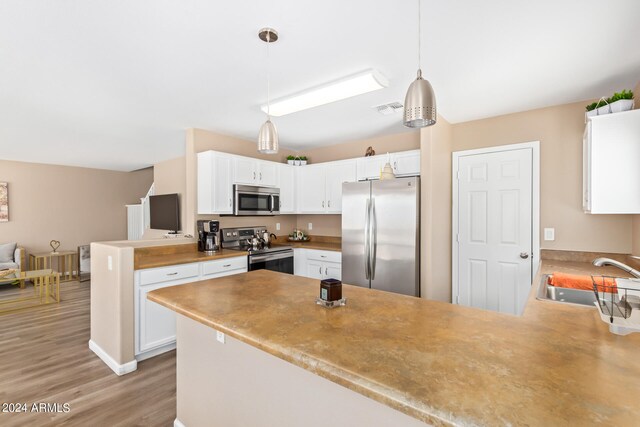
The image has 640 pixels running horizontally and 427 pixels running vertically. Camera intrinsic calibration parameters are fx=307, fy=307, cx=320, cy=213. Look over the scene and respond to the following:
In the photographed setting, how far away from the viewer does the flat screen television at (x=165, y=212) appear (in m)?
5.48

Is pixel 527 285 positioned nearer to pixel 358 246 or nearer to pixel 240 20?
pixel 358 246

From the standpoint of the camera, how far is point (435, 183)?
10.5 feet

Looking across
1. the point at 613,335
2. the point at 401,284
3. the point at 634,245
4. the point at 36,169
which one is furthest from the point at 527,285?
the point at 36,169

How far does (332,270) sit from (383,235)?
1.00 metres

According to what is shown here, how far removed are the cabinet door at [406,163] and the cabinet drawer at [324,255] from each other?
4.16ft

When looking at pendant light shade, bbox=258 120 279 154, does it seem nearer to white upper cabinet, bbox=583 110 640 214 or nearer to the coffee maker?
the coffee maker

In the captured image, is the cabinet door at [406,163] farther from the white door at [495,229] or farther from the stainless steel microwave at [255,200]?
the stainless steel microwave at [255,200]

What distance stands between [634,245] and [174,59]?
12.9ft

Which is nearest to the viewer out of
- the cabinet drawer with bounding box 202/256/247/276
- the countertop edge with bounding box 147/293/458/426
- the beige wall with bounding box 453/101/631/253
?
the countertop edge with bounding box 147/293/458/426

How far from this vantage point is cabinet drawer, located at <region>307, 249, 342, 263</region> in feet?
12.9

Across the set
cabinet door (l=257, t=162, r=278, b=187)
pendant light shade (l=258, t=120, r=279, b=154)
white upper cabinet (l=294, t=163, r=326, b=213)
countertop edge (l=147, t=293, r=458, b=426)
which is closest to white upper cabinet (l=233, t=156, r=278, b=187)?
cabinet door (l=257, t=162, r=278, b=187)

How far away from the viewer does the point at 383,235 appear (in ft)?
10.9

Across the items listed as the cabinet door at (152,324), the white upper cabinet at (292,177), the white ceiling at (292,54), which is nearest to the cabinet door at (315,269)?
the white upper cabinet at (292,177)

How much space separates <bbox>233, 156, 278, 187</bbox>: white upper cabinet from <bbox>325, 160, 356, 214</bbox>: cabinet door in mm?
788
